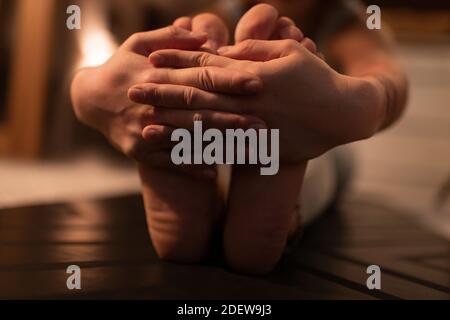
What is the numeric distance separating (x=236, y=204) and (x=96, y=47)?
0.28 meters

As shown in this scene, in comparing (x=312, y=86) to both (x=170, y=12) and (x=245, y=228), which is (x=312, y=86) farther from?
(x=170, y=12)

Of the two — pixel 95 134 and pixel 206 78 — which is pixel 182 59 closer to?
pixel 206 78

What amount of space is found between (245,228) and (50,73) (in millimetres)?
1277

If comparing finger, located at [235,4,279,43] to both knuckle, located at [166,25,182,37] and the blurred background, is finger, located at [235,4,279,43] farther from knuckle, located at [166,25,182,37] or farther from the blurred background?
the blurred background

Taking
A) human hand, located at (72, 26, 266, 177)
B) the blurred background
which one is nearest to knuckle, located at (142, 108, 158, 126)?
human hand, located at (72, 26, 266, 177)

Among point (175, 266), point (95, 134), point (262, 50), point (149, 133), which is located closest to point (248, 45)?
point (262, 50)

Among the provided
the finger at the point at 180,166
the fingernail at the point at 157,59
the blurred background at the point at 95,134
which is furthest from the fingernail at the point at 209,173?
the blurred background at the point at 95,134

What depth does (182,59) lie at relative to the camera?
50 centimetres

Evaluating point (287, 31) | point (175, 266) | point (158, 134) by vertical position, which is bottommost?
point (175, 266)

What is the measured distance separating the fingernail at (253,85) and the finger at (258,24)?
0.08m

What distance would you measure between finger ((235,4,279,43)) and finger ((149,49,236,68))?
5 centimetres

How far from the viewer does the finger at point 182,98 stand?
18.7 inches

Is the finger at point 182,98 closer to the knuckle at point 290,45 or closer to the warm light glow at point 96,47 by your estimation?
the knuckle at point 290,45
